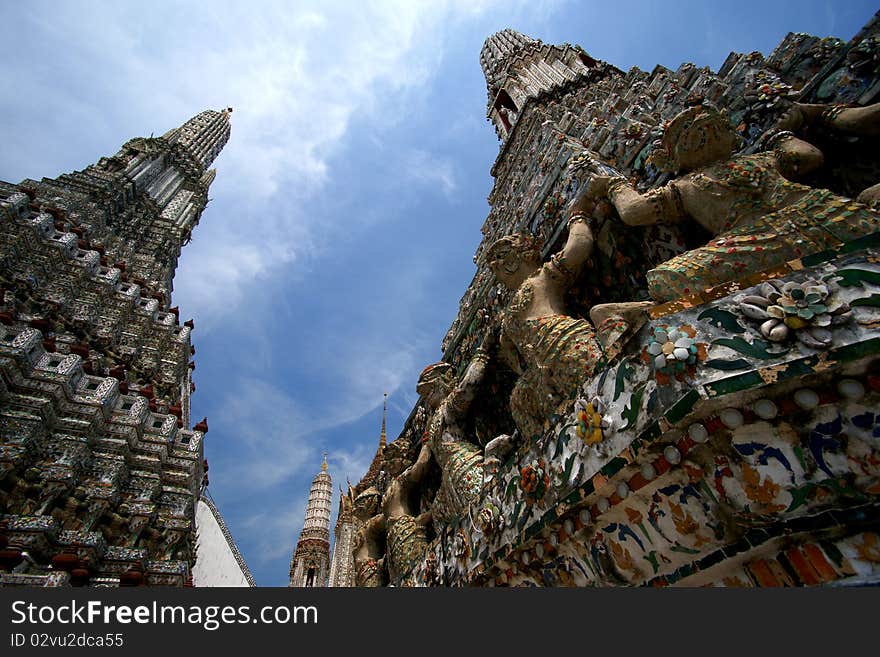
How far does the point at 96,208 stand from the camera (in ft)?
69.9

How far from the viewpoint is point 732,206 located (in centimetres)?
327

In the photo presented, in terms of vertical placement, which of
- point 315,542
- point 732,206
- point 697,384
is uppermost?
point 315,542

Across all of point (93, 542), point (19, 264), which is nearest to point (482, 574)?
point (93, 542)

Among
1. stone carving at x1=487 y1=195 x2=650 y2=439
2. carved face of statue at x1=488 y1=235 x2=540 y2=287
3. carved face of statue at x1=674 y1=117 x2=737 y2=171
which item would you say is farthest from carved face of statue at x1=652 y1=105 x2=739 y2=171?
carved face of statue at x1=488 y1=235 x2=540 y2=287

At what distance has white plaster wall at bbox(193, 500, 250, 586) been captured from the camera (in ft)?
41.9

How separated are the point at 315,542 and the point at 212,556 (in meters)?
25.0

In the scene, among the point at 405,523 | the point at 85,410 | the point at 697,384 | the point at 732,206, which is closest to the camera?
the point at 697,384

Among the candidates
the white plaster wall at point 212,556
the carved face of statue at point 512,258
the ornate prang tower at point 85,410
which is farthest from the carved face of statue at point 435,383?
the white plaster wall at point 212,556

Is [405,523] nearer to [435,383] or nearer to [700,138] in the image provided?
[435,383]

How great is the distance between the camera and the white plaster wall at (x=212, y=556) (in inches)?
503

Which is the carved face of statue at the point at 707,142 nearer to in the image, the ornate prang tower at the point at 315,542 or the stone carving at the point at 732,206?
the stone carving at the point at 732,206

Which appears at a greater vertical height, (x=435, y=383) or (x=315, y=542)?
(x=315, y=542)

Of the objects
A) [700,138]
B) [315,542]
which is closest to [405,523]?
[700,138]

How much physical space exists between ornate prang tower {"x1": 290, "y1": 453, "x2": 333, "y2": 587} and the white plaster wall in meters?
18.8
